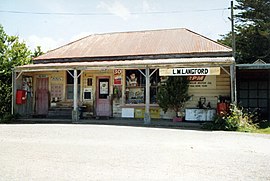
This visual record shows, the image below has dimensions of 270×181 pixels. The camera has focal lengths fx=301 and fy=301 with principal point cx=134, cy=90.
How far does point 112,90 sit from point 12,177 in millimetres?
12009

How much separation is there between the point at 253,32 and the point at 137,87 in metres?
14.5

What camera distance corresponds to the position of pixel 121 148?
26.6ft

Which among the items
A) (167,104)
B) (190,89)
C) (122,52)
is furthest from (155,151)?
(122,52)

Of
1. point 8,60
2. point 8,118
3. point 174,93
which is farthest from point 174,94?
point 8,60

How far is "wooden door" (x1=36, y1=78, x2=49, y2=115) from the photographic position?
18.4 meters

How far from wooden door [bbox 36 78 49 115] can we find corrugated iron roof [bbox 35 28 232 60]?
168 cm

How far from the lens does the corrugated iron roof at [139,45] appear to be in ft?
55.7

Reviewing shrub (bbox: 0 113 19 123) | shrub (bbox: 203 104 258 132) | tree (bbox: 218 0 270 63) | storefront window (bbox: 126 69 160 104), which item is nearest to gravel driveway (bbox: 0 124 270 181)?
shrub (bbox: 203 104 258 132)

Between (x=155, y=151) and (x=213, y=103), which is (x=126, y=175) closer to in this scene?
(x=155, y=151)

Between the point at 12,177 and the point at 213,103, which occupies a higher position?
the point at 213,103

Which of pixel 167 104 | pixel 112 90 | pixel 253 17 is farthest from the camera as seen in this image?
pixel 253 17

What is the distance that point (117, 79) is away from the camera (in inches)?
667

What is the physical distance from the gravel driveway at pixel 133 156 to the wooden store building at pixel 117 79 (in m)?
4.88

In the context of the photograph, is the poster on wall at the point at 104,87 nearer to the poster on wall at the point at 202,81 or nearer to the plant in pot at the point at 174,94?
the plant in pot at the point at 174,94
